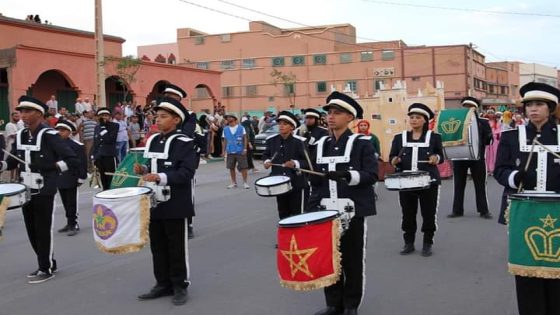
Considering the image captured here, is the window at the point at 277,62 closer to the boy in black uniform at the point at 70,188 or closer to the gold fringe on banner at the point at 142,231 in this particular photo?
the boy in black uniform at the point at 70,188

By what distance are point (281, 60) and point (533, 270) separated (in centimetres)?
6398

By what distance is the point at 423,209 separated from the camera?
7.93 m

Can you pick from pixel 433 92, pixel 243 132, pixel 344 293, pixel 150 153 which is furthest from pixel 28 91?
pixel 344 293

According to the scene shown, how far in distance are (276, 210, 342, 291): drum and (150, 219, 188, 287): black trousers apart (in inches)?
61.8

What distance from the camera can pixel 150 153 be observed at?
6066 millimetres

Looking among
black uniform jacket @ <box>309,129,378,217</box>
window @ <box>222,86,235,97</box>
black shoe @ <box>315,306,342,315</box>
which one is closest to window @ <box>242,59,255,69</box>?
window @ <box>222,86,235,97</box>

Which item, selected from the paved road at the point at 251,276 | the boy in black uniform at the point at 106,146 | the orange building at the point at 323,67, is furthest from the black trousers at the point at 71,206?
the orange building at the point at 323,67

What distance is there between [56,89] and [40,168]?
20456mm

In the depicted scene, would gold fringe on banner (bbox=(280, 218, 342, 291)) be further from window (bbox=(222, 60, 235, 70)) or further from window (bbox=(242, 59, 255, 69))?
window (bbox=(222, 60, 235, 70))

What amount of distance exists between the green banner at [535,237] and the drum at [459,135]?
5.49 metres

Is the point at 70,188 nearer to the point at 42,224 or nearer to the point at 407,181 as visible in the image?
the point at 42,224

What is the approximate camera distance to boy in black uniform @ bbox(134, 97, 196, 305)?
232 inches

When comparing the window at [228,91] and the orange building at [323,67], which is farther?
the window at [228,91]

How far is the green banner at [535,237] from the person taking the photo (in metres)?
4.05
